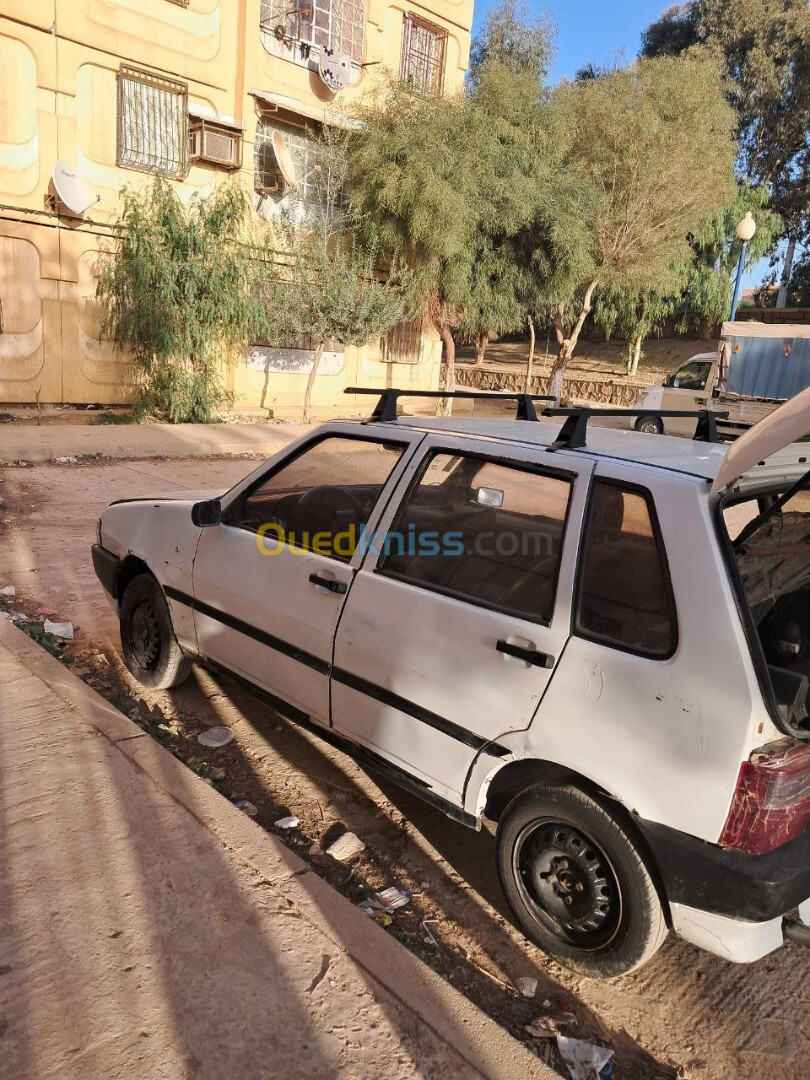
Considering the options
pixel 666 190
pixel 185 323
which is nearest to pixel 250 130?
pixel 185 323

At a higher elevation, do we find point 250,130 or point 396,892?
point 250,130

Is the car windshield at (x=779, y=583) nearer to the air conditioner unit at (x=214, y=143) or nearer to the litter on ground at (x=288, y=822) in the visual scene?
the litter on ground at (x=288, y=822)

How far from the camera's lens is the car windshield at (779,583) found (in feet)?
8.33

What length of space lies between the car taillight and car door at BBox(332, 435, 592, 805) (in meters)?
0.63

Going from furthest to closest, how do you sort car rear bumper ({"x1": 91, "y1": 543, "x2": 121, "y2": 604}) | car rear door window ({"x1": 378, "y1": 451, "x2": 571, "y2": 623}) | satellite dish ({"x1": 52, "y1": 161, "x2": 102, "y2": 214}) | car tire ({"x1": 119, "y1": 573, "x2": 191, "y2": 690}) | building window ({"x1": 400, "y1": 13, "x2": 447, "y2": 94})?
building window ({"x1": 400, "y1": 13, "x2": 447, "y2": 94}) < satellite dish ({"x1": 52, "y1": 161, "x2": 102, "y2": 214}) < car rear bumper ({"x1": 91, "y1": 543, "x2": 121, "y2": 604}) < car tire ({"x1": 119, "y1": 573, "x2": 191, "y2": 690}) < car rear door window ({"x1": 378, "y1": 451, "x2": 571, "y2": 623})

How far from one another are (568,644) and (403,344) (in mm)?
19791

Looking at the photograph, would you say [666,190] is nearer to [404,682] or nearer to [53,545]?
[53,545]

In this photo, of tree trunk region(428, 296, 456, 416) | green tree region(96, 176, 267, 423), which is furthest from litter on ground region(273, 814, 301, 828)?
tree trunk region(428, 296, 456, 416)

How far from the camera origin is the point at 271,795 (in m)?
3.57

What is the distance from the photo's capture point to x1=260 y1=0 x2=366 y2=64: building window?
16797mm

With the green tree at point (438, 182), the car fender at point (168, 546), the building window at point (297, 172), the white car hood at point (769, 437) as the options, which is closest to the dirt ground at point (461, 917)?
the car fender at point (168, 546)

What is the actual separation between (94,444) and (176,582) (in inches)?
347

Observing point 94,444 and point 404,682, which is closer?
point 404,682

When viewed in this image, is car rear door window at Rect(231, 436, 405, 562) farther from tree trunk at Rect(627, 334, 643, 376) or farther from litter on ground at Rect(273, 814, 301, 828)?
tree trunk at Rect(627, 334, 643, 376)
